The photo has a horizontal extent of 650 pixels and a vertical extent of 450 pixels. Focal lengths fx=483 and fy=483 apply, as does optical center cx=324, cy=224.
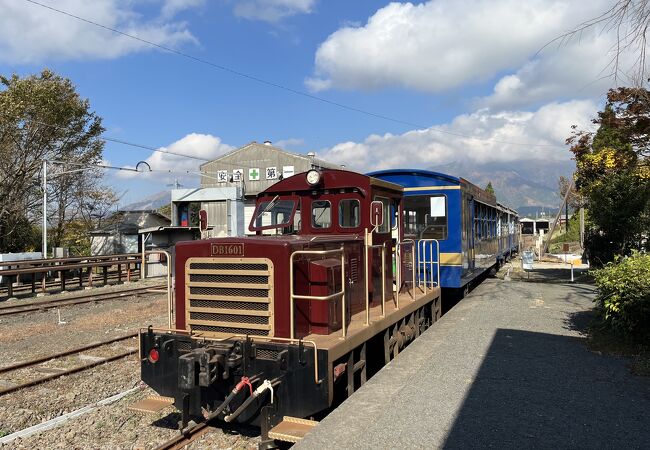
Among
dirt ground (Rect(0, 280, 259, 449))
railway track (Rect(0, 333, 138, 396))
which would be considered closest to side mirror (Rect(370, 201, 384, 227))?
dirt ground (Rect(0, 280, 259, 449))

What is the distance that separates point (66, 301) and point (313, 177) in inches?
461

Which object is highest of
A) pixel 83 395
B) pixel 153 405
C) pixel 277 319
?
pixel 277 319

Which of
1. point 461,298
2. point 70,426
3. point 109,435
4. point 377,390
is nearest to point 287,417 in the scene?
point 377,390

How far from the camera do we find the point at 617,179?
13469 millimetres

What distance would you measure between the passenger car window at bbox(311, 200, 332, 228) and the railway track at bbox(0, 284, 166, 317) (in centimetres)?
1022

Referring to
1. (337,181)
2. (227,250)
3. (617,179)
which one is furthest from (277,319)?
(617,179)

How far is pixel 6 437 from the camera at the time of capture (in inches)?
207

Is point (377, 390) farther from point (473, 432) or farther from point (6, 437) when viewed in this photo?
point (6, 437)

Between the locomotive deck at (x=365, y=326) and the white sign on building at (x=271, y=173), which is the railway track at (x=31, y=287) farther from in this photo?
the white sign on building at (x=271, y=173)

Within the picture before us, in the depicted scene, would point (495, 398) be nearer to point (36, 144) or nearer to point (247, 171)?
point (36, 144)

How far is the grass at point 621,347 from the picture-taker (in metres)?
6.20

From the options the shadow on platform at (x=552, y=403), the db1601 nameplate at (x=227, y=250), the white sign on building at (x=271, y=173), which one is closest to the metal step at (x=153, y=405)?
the db1601 nameplate at (x=227, y=250)

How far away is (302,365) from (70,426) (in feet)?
10.0

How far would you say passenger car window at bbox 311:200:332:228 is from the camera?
6.57 metres
